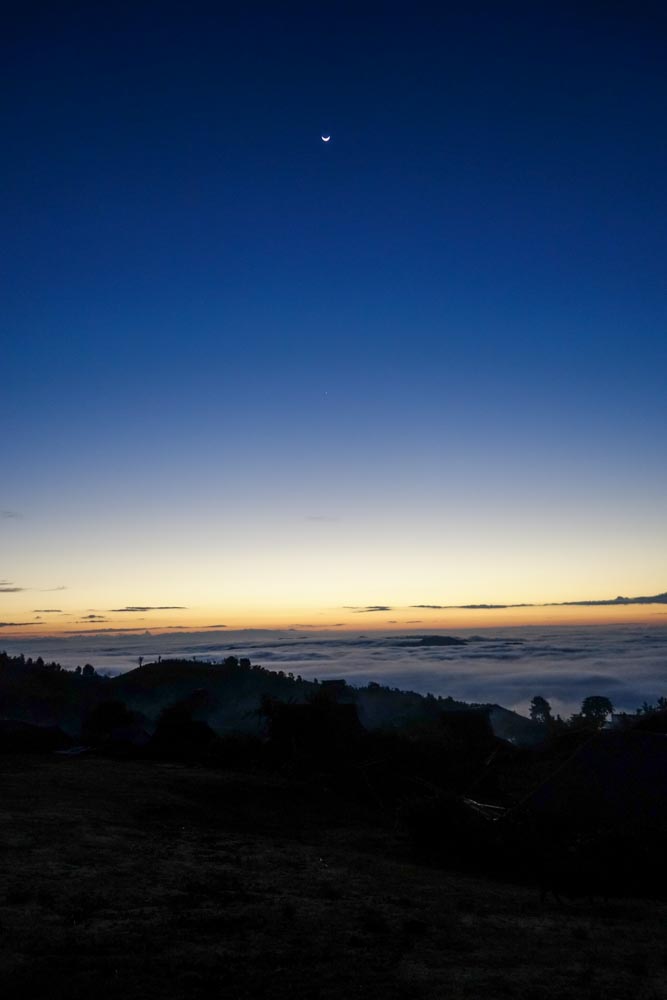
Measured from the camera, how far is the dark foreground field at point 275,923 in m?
6.25

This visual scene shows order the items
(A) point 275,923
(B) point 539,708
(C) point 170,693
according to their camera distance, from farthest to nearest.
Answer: (C) point 170,693 → (B) point 539,708 → (A) point 275,923

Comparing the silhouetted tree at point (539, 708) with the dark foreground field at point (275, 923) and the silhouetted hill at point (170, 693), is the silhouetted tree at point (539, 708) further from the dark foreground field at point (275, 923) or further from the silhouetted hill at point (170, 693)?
the dark foreground field at point (275, 923)

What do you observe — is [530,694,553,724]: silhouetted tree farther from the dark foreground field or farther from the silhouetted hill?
the dark foreground field

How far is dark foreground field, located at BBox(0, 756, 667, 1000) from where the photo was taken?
6.25m

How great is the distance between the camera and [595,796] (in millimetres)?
14367

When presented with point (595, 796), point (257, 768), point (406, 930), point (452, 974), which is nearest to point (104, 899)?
point (406, 930)

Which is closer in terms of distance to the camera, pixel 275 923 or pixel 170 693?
pixel 275 923

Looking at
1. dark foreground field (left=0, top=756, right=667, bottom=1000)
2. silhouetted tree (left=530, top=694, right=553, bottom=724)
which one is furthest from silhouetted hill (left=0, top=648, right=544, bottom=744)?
dark foreground field (left=0, top=756, right=667, bottom=1000)

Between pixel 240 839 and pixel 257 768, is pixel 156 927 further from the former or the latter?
pixel 257 768

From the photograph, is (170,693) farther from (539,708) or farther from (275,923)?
(275,923)

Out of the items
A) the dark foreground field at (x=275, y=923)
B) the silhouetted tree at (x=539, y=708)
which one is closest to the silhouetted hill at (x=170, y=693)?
the silhouetted tree at (x=539, y=708)

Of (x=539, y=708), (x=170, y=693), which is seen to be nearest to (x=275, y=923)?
(x=539, y=708)

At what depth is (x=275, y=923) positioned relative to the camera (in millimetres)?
8102

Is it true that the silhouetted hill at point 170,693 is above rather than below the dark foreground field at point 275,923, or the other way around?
below
